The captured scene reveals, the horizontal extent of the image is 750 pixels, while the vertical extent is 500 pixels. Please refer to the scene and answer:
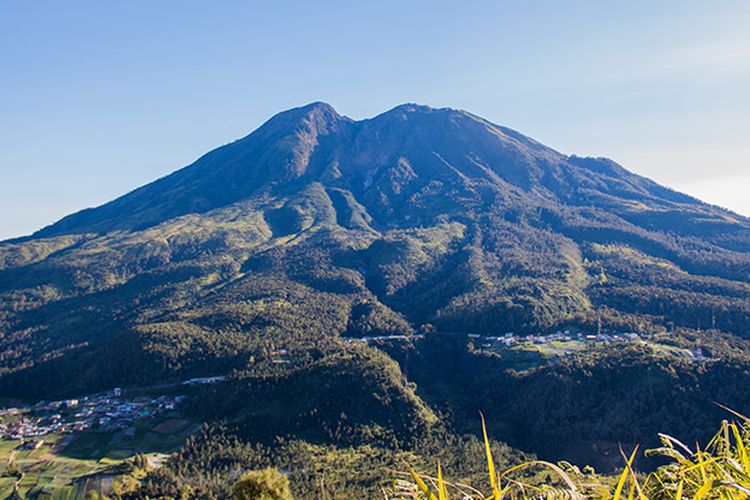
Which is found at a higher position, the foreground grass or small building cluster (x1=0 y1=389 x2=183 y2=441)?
the foreground grass

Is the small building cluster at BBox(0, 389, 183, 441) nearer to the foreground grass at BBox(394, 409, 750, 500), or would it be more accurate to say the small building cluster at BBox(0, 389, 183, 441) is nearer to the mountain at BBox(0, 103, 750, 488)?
the mountain at BBox(0, 103, 750, 488)

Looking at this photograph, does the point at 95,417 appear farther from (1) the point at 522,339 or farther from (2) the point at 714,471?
(2) the point at 714,471

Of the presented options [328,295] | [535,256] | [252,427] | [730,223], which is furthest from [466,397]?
[730,223]

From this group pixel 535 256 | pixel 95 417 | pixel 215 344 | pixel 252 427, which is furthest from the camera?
pixel 535 256

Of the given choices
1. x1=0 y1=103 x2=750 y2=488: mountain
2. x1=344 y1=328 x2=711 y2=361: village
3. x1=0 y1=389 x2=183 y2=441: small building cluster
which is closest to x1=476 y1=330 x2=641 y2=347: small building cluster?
x1=344 y1=328 x2=711 y2=361: village

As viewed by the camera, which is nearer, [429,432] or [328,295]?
[429,432]

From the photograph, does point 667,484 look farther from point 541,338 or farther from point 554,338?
point 554,338

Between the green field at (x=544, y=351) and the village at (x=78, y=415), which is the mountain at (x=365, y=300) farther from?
the village at (x=78, y=415)

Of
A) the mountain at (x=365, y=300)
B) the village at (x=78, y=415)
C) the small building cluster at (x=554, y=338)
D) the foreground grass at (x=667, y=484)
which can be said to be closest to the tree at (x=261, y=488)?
the foreground grass at (x=667, y=484)
